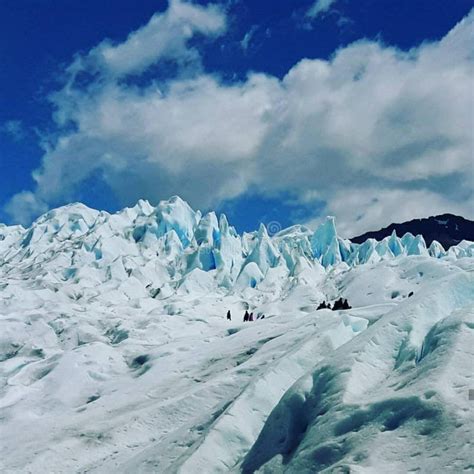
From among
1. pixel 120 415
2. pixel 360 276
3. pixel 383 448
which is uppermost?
pixel 360 276

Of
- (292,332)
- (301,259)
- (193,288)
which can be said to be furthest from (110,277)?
(292,332)

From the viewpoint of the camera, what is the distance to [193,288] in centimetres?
12100

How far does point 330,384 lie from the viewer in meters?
14.9

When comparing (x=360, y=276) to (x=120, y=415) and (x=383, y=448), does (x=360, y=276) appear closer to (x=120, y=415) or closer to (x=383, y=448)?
(x=120, y=415)

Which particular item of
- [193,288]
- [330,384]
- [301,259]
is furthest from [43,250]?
[330,384]

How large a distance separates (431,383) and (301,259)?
123014 mm

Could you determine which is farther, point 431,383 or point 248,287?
point 248,287

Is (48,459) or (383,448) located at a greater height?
(48,459)

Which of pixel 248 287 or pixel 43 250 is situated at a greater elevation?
pixel 43 250

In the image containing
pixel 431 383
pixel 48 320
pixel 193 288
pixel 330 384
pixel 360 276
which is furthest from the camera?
pixel 193 288

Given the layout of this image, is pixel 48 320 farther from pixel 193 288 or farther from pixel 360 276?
pixel 360 276

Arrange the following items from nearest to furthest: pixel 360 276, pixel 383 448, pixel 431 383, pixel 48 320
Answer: pixel 383 448
pixel 431 383
pixel 48 320
pixel 360 276

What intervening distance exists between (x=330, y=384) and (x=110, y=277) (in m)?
113

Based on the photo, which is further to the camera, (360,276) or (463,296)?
(360,276)
